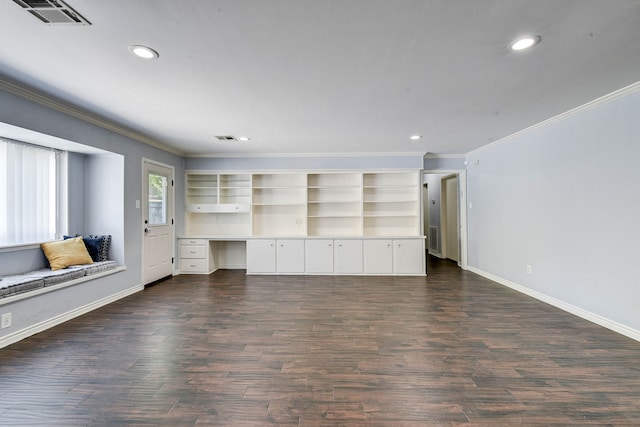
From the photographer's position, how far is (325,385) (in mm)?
1902

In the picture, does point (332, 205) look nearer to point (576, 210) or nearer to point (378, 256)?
point (378, 256)

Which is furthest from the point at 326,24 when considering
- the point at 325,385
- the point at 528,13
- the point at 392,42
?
the point at 325,385

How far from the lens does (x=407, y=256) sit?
5203 millimetres

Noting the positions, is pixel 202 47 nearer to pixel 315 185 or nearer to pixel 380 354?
pixel 380 354

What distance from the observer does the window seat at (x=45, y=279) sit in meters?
2.53

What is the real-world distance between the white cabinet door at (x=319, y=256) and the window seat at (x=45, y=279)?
308 cm

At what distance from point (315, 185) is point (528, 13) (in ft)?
14.2

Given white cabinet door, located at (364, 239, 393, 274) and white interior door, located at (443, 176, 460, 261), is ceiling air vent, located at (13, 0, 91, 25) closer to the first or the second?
white cabinet door, located at (364, 239, 393, 274)

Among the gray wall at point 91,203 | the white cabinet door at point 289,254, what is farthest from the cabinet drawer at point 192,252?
the white cabinet door at point 289,254

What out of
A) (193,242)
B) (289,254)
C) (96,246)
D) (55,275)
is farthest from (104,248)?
(289,254)

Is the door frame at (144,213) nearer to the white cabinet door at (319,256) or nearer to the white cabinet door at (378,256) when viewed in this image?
the white cabinet door at (319,256)

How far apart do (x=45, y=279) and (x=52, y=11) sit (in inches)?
103

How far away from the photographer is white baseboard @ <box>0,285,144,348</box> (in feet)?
8.26

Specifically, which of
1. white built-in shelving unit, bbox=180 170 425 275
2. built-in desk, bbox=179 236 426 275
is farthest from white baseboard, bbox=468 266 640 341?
white built-in shelving unit, bbox=180 170 425 275
